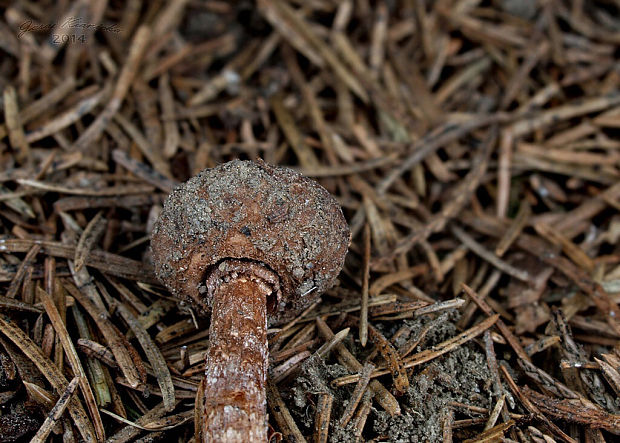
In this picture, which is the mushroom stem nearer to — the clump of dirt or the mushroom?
the mushroom

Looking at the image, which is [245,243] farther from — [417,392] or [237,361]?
[417,392]

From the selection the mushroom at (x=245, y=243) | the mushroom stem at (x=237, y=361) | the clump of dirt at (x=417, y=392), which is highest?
the mushroom at (x=245, y=243)

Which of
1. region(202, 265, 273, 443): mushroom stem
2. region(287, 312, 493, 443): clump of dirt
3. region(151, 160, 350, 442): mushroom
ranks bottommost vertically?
region(287, 312, 493, 443): clump of dirt

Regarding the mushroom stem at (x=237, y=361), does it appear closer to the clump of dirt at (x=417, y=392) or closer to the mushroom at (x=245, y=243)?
the mushroom at (x=245, y=243)

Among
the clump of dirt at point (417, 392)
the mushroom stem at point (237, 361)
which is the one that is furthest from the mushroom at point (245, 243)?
the clump of dirt at point (417, 392)

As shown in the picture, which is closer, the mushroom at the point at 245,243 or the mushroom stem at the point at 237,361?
the mushroom stem at the point at 237,361

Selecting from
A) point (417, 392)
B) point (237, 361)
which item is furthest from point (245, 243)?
point (417, 392)

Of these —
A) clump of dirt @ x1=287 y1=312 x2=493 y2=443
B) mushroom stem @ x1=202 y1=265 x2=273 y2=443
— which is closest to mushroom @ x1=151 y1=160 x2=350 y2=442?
mushroom stem @ x1=202 y1=265 x2=273 y2=443
